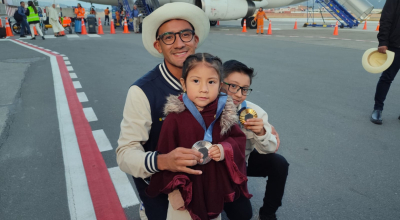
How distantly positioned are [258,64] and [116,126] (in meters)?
5.30

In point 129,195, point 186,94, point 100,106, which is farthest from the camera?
point 100,106

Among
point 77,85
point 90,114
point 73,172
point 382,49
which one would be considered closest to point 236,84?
point 73,172

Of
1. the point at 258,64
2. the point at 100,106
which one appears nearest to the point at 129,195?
the point at 100,106

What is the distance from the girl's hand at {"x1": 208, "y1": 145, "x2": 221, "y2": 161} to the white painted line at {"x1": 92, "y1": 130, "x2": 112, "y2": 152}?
235 centimetres

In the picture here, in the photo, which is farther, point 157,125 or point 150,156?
point 157,125

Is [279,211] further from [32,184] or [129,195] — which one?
[32,184]

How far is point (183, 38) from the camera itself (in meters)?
2.03

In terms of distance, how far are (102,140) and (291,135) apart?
2.41 m

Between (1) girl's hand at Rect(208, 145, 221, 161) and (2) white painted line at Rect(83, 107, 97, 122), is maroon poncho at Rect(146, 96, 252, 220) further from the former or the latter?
(2) white painted line at Rect(83, 107, 97, 122)

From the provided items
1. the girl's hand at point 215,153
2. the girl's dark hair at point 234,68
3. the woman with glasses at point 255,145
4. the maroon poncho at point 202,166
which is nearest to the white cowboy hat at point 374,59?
the woman with glasses at point 255,145

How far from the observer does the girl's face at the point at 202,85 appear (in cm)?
163

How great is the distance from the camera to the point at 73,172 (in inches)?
121

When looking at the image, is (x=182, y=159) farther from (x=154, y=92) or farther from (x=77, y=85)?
(x=77, y=85)

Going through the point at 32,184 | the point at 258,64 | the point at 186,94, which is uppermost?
the point at 186,94
